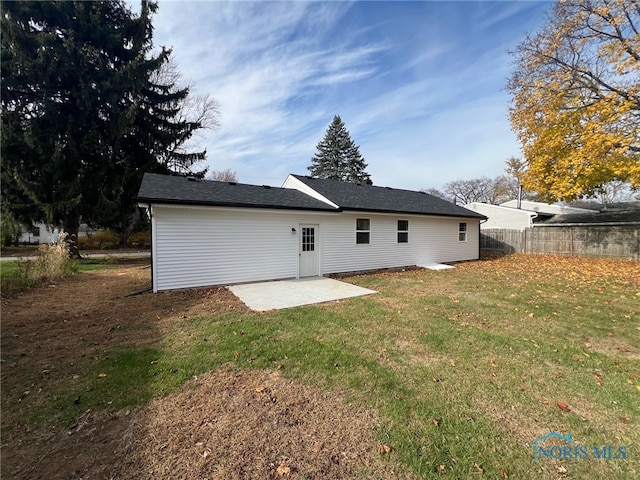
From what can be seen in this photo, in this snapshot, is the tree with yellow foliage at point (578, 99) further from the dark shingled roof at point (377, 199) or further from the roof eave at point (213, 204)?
the roof eave at point (213, 204)

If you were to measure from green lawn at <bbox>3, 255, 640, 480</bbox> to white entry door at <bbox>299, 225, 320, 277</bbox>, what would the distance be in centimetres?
372

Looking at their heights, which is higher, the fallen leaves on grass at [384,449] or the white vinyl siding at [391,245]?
the white vinyl siding at [391,245]

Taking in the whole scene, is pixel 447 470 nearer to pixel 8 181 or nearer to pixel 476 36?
pixel 476 36

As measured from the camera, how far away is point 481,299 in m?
6.85

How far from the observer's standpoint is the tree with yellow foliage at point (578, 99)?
11734 millimetres

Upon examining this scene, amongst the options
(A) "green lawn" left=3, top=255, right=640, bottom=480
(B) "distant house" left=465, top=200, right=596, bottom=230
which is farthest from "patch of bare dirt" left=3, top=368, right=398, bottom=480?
(B) "distant house" left=465, top=200, right=596, bottom=230

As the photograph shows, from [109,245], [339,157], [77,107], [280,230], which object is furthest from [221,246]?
[339,157]

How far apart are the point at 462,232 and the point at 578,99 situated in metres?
7.85

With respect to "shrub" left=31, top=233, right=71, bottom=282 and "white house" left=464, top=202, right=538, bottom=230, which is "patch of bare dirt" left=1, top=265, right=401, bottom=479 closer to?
"shrub" left=31, top=233, right=71, bottom=282

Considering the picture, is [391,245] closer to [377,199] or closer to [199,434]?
[377,199]

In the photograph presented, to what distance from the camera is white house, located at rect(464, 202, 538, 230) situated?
20797mm

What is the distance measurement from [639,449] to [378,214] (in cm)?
974

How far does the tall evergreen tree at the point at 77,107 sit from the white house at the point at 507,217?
2506 cm

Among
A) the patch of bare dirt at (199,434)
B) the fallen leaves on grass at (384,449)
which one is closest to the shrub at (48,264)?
the patch of bare dirt at (199,434)
